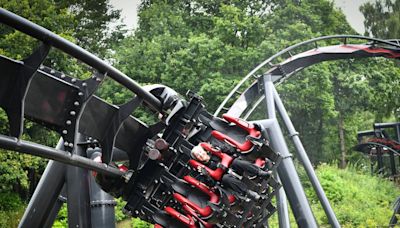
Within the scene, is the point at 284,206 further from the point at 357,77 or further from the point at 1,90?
the point at 357,77

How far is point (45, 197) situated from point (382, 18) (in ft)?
82.6

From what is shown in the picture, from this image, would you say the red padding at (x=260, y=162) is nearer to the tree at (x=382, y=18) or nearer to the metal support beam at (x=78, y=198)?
the metal support beam at (x=78, y=198)

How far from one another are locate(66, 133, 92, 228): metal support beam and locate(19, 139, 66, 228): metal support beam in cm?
19

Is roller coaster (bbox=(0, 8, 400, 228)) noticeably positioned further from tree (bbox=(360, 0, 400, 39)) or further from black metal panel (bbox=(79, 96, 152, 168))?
tree (bbox=(360, 0, 400, 39))

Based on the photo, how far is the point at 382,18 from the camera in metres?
26.8

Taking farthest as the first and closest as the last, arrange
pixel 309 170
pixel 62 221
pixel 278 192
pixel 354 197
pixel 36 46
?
pixel 354 197 → pixel 36 46 → pixel 62 221 → pixel 309 170 → pixel 278 192

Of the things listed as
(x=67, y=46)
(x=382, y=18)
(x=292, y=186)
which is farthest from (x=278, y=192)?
(x=382, y=18)

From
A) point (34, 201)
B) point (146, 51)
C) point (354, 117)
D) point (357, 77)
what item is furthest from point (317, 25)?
point (34, 201)

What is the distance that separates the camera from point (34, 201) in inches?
164

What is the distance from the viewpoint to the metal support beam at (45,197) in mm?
4102

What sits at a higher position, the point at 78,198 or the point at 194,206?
the point at 194,206

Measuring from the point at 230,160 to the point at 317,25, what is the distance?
2010 cm

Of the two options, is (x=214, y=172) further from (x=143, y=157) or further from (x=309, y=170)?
(x=309, y=170)

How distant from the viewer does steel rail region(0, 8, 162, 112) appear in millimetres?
2633
